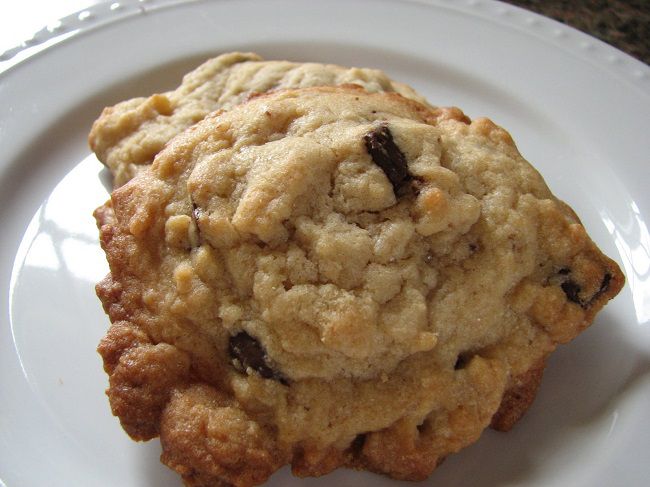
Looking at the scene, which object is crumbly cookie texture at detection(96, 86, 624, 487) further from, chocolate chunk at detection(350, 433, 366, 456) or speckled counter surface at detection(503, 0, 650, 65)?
speckled counter surface at detection(503, 0, 650, 65)

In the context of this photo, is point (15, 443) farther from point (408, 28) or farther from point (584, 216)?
point (408, 28)

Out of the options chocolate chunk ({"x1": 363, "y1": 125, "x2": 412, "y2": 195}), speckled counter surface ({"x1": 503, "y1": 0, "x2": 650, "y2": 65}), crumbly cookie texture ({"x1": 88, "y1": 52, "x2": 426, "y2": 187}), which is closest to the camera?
chocolate chunk ({"x1": 363, "y1": 125, "x2": 412, "y2": 195})

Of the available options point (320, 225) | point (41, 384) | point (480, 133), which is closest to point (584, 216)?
point (480, 133)

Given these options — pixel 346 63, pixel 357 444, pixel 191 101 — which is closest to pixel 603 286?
pixel 357 444

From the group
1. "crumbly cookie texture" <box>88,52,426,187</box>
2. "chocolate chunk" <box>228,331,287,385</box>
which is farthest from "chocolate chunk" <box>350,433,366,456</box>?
"crumbly cookie texture" <box>88,52,426,187</box>

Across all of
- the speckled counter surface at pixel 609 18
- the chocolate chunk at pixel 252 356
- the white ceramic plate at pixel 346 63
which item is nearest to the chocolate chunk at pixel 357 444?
the white ceramic plate at pixel 346 63

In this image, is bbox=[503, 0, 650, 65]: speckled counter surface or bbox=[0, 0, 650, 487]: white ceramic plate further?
bbox=[503, 0, 650, 65]: speckled counter surface

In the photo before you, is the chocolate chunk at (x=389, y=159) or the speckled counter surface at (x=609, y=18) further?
the speckled counter surface at (x=609, y=18)

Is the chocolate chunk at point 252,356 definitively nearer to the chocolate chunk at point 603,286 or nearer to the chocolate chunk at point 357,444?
the chocolate chunk at point 357,444
